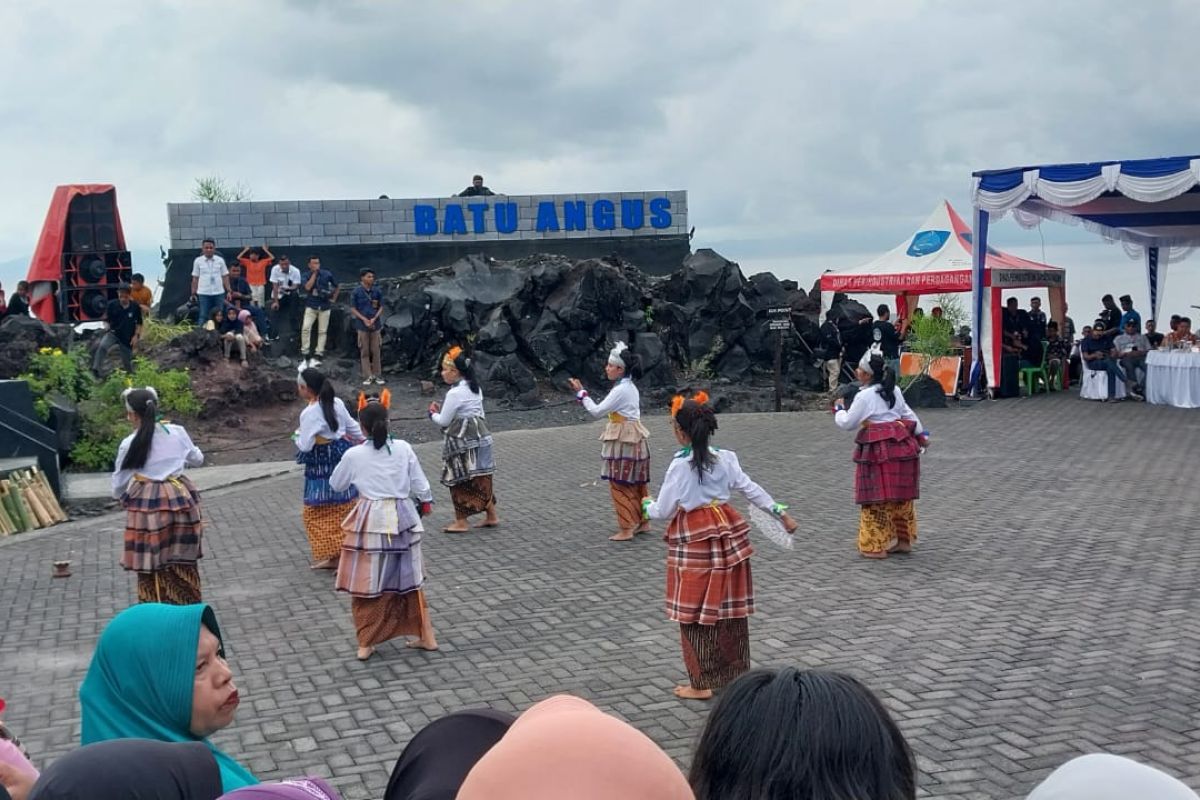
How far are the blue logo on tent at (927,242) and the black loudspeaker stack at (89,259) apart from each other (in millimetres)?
14657

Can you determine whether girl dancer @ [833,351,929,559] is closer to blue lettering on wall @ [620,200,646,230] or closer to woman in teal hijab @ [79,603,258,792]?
woman in teal hijab @ [79,603,258,792]

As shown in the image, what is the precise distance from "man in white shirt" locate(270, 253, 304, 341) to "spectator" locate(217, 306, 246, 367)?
54.7 inches

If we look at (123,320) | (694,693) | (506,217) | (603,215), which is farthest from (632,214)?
(694,693)

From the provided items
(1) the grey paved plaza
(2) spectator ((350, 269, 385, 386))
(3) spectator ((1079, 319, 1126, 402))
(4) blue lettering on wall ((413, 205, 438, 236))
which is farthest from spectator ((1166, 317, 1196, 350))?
(4) blue lettering on wall ((413, 205, 438, 236))

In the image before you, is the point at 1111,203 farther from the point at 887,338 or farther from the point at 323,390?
the point at 323,390

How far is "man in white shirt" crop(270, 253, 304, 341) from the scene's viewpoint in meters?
21.0

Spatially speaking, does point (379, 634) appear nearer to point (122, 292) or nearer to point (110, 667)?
point (110, 667)

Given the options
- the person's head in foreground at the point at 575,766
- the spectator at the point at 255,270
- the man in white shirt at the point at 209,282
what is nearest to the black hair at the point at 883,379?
the person's head in foreground at the point at 575,766

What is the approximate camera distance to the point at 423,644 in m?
7.59

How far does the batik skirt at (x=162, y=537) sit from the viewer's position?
7.88m

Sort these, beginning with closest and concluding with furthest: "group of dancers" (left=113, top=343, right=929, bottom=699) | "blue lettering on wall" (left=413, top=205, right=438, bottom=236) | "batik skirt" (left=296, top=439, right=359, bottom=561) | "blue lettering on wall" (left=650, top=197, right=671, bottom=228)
→ "group of dancers" (left=113, top=343, right=929, bottom=699), "batik skirt" (left=296, top=439, right=359, bottom=561), "blue lettering on wall" (left=413, top=205, right=438, bottom=236), "blue lettering on wall" (left=650, top=197, right=671, bottom=228)

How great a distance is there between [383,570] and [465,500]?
3.82 meters

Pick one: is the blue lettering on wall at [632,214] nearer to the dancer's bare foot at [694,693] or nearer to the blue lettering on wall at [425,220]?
the blue lettering on wall at [425,220]

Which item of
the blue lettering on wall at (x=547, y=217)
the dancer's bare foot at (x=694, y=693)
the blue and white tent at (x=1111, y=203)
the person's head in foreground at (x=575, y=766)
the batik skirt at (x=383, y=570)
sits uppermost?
the blue lettering on wall at (x=547, y=217)
